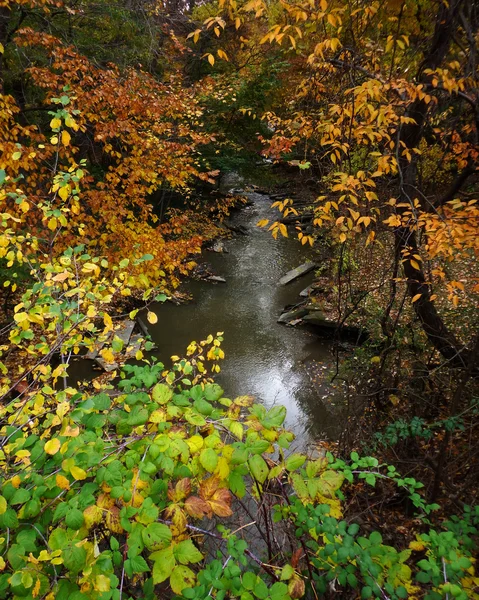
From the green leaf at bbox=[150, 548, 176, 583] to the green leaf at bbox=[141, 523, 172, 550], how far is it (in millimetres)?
53

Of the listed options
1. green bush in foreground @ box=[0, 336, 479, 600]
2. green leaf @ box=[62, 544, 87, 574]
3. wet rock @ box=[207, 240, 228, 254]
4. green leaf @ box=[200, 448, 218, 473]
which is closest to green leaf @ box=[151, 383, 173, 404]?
green bush in foreground @ box=[0, 336, 479, 600]

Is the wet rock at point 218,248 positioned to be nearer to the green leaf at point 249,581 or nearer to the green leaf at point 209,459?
the green leaf at point 209,459

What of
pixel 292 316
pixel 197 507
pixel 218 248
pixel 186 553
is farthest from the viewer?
pixel 218 248

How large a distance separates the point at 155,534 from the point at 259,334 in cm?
880

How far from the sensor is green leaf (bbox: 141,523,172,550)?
1.60 meters

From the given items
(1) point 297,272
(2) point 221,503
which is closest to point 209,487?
(2) point 221,503

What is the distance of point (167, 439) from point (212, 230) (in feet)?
51.0

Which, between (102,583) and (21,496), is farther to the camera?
(21,496)

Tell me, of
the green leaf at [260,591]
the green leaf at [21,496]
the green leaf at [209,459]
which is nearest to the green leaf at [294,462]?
the green leaf at [209,459]

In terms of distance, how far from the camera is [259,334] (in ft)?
34.0

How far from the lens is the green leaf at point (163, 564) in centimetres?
158

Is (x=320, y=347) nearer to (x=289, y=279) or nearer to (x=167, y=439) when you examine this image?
(x=289, y=279)

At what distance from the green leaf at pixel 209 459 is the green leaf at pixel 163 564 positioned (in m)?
0.40

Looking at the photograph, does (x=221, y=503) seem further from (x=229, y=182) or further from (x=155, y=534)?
(x=229, y=182)
